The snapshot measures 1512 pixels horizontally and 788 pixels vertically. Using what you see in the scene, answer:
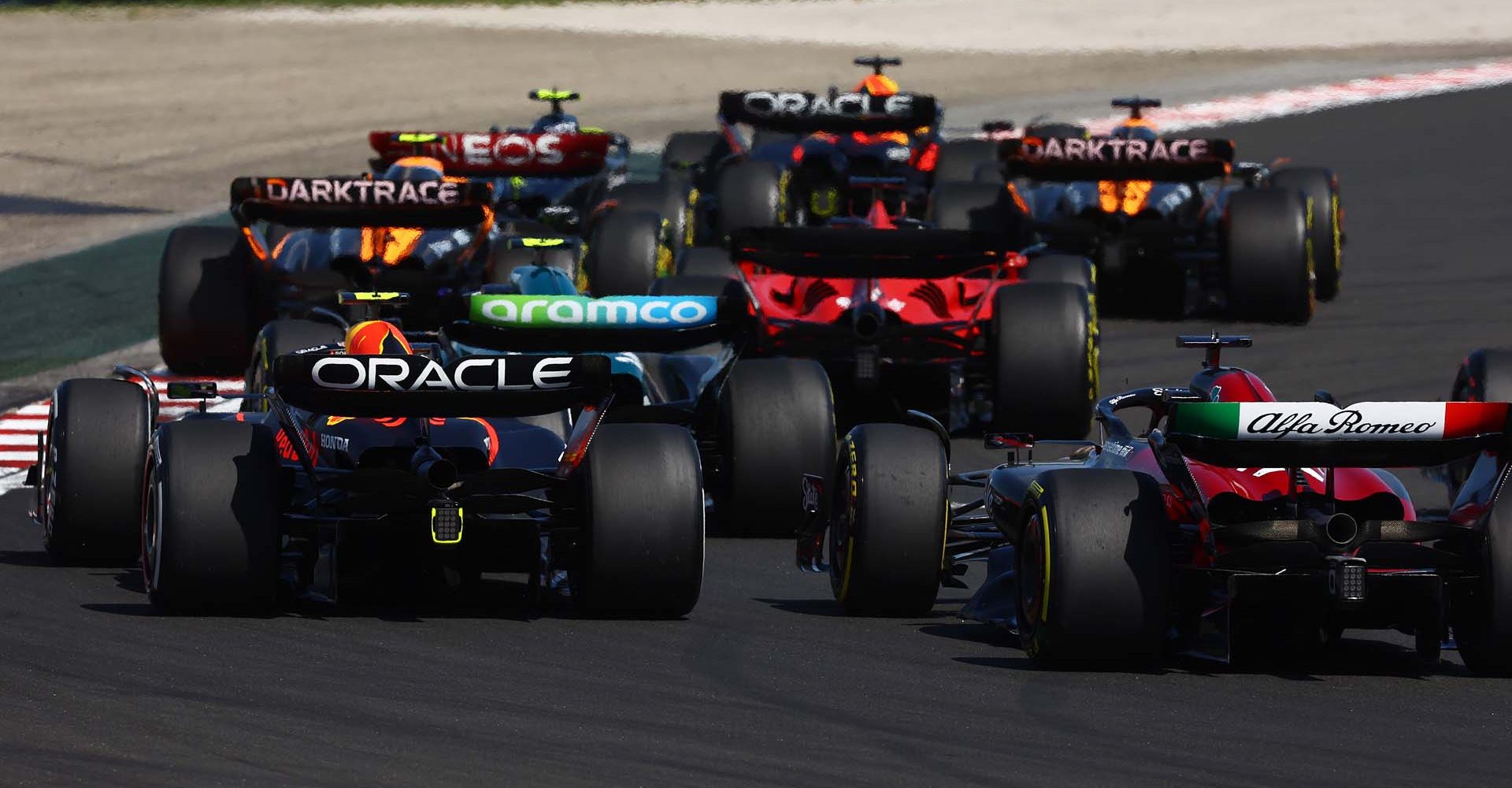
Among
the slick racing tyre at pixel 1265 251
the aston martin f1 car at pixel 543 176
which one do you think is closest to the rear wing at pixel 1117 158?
the slick racing tyre at pixel 1265 251

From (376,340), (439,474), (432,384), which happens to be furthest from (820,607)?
(376,340)

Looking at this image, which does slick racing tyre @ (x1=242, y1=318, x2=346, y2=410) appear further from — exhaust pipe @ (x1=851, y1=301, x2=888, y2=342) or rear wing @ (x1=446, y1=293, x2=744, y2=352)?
exhaust pipe @ (x1=851, y1=301, x2=888, y2=342)

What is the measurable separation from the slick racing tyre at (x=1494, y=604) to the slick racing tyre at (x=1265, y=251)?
12.5m

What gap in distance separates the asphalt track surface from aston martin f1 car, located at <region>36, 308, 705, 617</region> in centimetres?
21

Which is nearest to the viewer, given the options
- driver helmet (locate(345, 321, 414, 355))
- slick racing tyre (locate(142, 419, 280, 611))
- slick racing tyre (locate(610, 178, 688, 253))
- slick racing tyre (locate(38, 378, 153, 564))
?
slick racing tyre (locate(142, 419, 280, 611))

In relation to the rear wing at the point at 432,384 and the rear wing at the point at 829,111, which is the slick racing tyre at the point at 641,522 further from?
the rear wing at the point at 829,111

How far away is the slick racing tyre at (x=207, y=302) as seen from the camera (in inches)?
843

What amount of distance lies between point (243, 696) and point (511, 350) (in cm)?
594

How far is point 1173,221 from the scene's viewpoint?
78.3ft

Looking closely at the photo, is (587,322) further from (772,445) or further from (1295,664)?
(1295,664)

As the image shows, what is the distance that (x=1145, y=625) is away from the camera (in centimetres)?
1106

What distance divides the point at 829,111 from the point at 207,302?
764cm

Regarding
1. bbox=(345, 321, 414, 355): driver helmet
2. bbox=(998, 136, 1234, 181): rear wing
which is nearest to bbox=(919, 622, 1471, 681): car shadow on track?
bbox=(345, 321, 414, 355): driver helmet

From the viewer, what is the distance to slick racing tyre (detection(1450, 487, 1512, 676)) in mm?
11086
